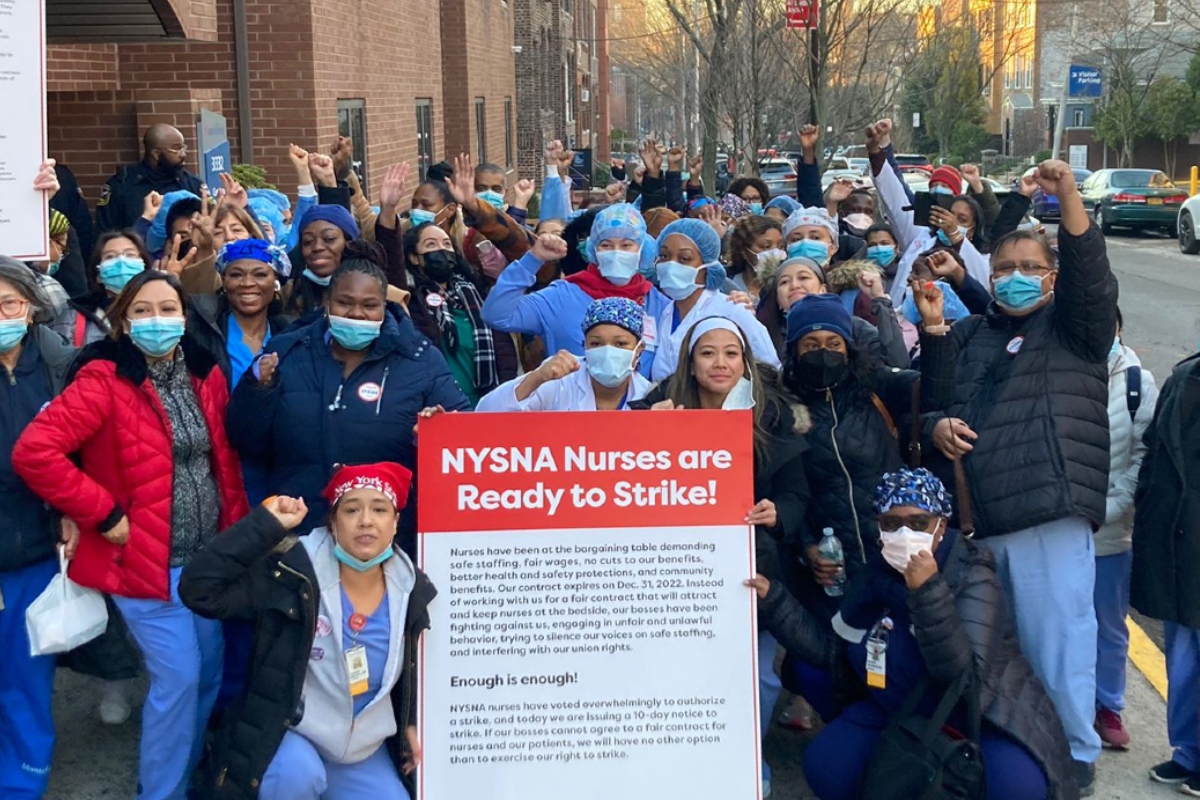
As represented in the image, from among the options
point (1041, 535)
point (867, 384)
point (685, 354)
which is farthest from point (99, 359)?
point (1041, 535)

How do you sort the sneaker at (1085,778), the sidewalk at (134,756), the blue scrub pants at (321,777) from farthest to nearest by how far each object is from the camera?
1. the sidewalk at (134,756)
2. the sneaker at (1085,778)
3. the blue scrub pants at (321,777)

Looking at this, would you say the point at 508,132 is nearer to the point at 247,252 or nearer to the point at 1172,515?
the point at 247,252

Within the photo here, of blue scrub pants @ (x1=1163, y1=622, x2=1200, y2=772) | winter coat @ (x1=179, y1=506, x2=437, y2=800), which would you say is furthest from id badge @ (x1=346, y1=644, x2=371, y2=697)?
blue scrub pants @ (x1=1163, y1=622, x2=1200, y2=772)

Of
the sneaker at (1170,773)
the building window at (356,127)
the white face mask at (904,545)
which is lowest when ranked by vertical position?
the sneaker at (1170,773)

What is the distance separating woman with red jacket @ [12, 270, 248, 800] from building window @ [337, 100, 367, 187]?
934 centimetres

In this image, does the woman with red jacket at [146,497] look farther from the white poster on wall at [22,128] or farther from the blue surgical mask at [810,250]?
the blue surgical mask at [810,250]

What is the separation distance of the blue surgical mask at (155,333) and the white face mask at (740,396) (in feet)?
6.51

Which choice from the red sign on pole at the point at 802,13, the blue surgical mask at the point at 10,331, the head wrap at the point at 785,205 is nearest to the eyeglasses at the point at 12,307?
the blue surgical mask at the point at 10,331

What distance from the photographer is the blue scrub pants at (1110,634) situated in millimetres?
5176

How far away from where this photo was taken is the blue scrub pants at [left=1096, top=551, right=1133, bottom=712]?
17.0ft

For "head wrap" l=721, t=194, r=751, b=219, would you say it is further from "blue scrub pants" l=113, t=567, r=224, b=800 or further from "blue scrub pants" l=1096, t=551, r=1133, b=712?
"blue scrub pants" l=113, t=567, r=224, b=800

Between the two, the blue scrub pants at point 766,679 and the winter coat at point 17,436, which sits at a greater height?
the winter coat at point 17,436

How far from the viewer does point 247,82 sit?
11.6 meters

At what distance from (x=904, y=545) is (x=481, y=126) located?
2206 cm
